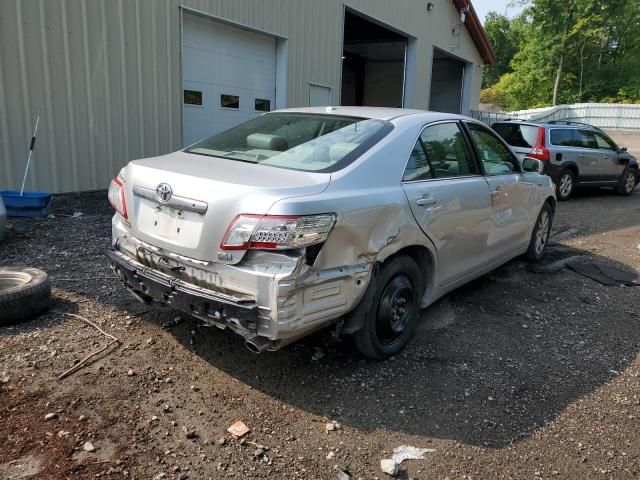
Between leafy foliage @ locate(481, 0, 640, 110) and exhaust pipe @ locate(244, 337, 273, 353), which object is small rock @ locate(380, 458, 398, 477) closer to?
exhaust pipe @ locate(244, 337, 273, 353)

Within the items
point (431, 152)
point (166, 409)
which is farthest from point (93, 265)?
point (431, 152)

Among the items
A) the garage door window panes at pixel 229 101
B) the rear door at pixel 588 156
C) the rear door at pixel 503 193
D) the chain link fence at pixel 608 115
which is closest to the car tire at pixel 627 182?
the rear door at pixel 588 156

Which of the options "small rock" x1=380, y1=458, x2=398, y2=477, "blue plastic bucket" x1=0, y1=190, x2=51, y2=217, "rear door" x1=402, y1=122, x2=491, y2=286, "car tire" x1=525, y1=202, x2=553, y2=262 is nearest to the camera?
"small rock" x1=380, y1=458, x2=398, y2=477

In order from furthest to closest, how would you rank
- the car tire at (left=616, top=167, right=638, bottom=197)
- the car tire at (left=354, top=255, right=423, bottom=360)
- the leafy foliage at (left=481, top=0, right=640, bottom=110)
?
the leafy foliage at (left=481, top=0, right=640, bottom=110)
the car tire at (left=616, top=167, right=638, bottom=197)
the car tire at (left=354, top=255, right=423, bottom=360)

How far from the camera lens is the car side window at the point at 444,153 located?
3.80 metres

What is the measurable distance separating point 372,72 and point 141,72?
1617 cm

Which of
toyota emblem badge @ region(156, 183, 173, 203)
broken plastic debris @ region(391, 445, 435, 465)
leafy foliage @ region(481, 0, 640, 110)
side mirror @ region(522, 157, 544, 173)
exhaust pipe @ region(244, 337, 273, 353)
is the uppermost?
leafy foliage @ region(481, 0, 640, 110)

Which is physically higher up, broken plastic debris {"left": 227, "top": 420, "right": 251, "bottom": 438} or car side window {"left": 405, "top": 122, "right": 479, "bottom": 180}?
car side window {"left": 405, "top": 122, "right": 479, "bottom": 180}

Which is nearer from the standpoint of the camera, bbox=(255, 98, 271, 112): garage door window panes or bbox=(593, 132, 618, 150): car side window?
bbox=(255, 98, 271, 112): garage door window panes

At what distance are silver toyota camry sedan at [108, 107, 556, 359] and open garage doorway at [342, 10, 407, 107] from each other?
16.1 meters

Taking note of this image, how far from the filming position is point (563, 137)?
11312 mm

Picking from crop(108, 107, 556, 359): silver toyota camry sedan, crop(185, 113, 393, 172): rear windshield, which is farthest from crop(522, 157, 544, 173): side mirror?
crop(185, 113, 393, 172): rear windshield

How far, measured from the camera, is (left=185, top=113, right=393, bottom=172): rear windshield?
131 inches

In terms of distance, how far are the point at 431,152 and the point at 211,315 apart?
6.69 feet
